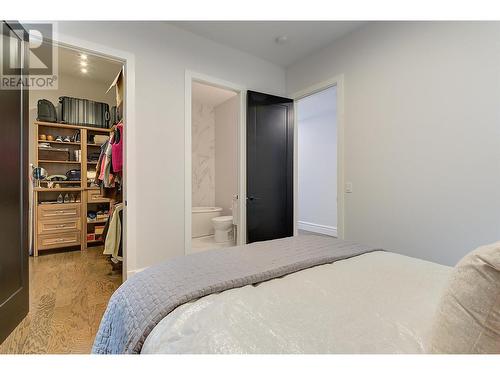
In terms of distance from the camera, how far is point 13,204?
5.65ft

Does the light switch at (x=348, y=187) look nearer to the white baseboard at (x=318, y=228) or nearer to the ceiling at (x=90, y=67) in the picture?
the white baseboard at (x=318, y=228)

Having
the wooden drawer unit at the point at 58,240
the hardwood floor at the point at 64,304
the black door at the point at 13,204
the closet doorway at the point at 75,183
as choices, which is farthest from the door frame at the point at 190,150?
the wooden drawer unit at the point at 58,240

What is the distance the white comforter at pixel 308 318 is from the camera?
2.08 feet

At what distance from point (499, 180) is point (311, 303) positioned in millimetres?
1786

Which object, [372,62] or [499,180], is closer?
[499,180]

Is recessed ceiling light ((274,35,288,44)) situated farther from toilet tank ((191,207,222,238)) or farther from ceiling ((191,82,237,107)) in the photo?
toilet tank ((191,207,222,238))

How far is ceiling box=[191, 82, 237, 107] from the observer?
4.27 metres

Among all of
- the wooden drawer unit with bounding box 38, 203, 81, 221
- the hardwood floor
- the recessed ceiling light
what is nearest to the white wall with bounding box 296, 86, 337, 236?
the recessed ceiling light

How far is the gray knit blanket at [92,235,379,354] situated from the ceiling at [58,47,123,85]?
127 inches

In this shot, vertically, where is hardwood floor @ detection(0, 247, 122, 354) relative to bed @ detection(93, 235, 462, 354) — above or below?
below

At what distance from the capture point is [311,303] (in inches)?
32.6

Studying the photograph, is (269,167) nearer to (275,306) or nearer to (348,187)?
(348,187)
